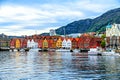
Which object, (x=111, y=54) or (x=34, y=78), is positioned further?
(x=111, y=54)

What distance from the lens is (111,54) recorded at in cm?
15738

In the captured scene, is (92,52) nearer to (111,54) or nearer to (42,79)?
(111,54)

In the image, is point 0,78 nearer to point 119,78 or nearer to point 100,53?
point 119,78

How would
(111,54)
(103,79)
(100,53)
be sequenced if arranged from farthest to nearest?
(100,53), (111,54), (103,79)

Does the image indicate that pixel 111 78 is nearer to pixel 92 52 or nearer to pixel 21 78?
pixel 21 78

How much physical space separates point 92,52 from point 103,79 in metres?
122

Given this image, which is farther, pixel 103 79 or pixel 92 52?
pixel 92 52

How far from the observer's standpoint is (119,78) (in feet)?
182

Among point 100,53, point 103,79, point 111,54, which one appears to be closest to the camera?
point 103,79

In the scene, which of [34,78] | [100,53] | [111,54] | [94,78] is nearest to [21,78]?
[34,78]

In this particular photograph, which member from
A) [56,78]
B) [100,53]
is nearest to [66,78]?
[56,78]

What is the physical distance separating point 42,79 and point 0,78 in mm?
6018

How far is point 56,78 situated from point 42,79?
238cm

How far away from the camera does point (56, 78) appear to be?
2238 inches
